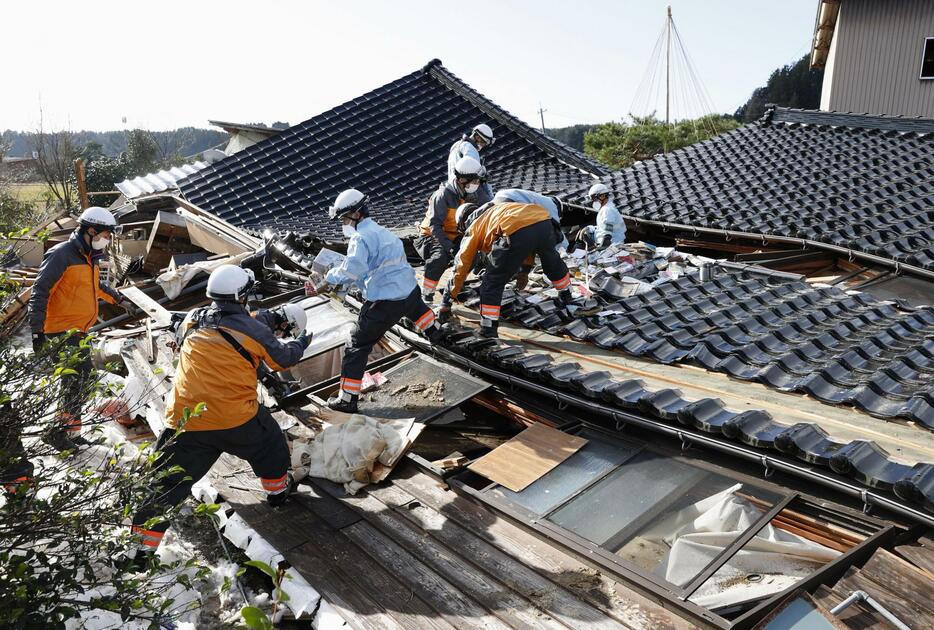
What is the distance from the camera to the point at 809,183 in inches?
410

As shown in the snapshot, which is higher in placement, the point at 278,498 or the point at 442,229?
the point at 442,229

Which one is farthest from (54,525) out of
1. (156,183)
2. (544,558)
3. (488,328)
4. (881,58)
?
(881,58)

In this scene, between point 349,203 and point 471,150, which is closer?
point 349,203

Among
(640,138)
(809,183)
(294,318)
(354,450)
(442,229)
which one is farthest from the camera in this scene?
(640,138)

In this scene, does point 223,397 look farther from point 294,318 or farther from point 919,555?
point 919,555

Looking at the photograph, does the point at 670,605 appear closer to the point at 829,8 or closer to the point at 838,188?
the point at 838,188

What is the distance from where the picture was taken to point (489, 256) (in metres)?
6.57

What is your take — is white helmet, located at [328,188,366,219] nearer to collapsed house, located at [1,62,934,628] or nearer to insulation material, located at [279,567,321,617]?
collapsed house, located at [1,62,934,628]

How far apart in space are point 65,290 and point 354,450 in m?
3.60

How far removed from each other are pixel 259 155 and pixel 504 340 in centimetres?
1016

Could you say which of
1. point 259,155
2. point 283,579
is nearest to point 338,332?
point 283,579

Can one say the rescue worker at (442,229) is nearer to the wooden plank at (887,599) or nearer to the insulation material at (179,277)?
the insulation material at (179,277)

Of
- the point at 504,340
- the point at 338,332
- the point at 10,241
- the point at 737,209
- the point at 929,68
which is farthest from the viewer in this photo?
the point at 929,68

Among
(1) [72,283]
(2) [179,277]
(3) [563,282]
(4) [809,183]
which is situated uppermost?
(4) [809,183]
